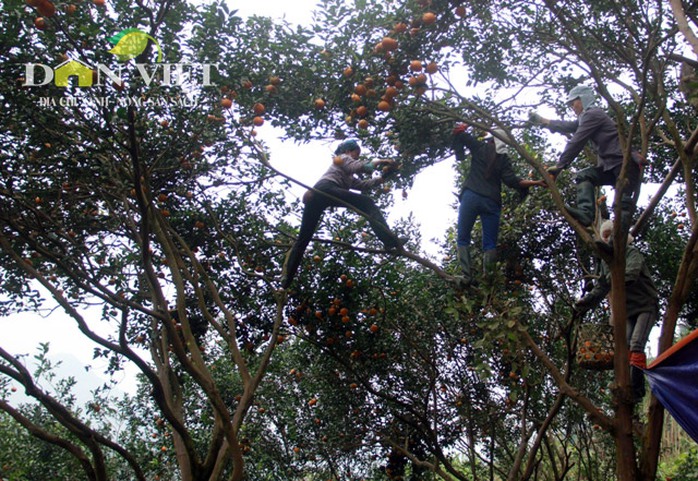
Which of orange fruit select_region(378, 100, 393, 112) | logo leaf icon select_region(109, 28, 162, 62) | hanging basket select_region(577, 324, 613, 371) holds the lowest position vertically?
hanging basket select_region(577, 324, 613, 371)

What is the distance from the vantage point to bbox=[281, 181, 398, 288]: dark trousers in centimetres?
519

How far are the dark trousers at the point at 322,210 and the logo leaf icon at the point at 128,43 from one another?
1704mm

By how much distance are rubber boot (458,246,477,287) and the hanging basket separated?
38.2 inches

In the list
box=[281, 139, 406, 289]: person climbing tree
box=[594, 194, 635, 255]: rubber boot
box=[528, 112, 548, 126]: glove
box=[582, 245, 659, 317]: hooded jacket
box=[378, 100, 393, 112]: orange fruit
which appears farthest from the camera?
box=[528, 112, 548, 126]: glove

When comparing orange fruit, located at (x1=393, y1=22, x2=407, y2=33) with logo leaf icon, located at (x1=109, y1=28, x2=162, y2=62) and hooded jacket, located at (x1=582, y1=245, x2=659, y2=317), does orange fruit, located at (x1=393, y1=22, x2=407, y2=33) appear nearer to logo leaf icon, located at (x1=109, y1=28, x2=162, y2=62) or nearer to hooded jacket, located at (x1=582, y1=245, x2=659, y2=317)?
logo leaf icon, located at (x1=109, y1=28, x2=162, y2=62)

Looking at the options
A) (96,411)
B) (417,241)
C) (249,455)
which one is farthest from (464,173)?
(96,411)

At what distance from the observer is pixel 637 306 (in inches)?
181

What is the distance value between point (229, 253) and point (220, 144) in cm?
125

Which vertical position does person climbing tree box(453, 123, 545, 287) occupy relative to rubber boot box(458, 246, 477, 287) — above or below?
above

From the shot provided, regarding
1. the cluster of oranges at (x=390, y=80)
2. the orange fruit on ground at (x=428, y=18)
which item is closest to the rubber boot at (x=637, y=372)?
the cluster of oranges at (x=390, y=80)

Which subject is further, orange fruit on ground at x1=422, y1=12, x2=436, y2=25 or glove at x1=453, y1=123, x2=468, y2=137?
glove at x1=453, y1=123, x2=468, y2=137

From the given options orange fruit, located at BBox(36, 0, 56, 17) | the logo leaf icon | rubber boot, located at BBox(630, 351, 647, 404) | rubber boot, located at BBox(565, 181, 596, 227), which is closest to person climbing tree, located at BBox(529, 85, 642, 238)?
rubber boot, located at BBox(565, 181, 596, 227)

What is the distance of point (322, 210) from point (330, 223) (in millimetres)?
1327

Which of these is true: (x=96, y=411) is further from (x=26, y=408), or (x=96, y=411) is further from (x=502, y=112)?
(x=502, y=112)
